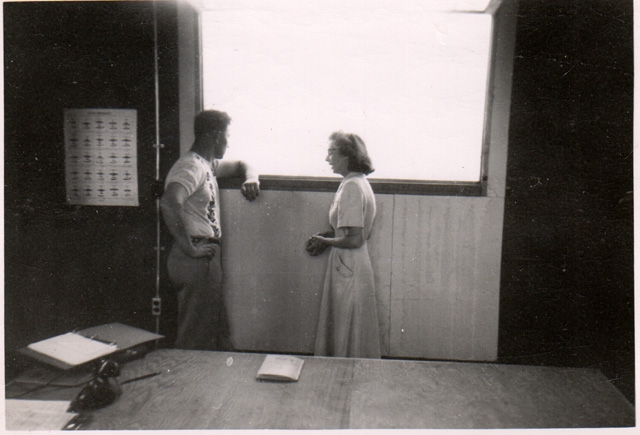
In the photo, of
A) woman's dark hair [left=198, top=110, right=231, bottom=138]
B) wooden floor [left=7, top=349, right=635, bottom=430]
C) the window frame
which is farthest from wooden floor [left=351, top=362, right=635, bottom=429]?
woman's dark hair [left=198, top=110, right=231, bottom=138]

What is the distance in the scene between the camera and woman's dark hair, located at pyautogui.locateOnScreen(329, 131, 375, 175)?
2035mm

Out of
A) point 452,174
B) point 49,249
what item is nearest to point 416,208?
point 452,174

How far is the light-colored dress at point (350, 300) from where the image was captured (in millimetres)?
2051

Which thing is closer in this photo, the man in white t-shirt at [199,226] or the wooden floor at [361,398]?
the wooden floor at [361,398]

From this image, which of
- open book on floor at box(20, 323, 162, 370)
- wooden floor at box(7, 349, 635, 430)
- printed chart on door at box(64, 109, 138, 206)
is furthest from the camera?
printed chart on door at box(64, 109, 138, 206)

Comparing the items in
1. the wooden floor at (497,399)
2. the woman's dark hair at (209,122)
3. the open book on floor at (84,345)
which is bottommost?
the wooden floor at (497,399)

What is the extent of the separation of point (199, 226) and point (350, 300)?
77 cm

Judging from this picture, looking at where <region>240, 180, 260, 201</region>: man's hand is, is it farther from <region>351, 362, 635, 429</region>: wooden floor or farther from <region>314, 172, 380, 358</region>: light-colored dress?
<region>351, 362, 635, 429</region>: wooden floor

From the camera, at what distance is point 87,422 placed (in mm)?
1013

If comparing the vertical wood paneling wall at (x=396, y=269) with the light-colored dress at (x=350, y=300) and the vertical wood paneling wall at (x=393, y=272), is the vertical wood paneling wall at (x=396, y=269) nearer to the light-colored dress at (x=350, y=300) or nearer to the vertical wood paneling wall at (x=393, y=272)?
the vertical wood paneling wall at (x=393, y=272)

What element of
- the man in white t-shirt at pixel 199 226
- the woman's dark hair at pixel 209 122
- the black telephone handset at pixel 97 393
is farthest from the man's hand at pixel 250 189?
the black telephone handset at pixel 97 393

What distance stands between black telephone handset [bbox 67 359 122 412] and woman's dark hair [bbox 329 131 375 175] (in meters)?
1.33

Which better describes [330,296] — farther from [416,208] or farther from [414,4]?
[414,4]

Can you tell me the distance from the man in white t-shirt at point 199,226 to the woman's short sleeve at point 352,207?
485 millimetres
